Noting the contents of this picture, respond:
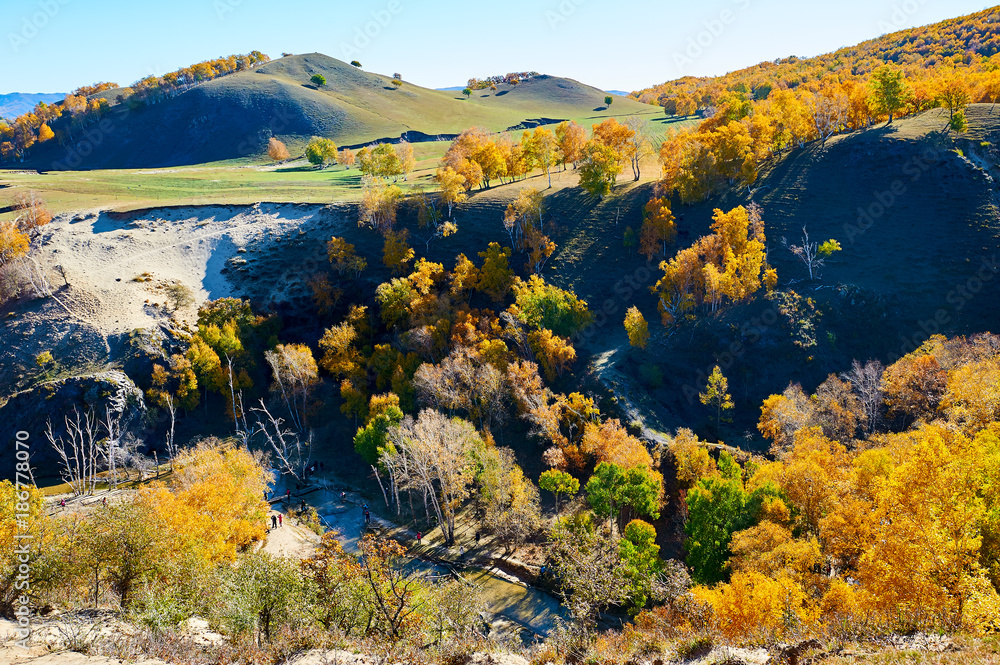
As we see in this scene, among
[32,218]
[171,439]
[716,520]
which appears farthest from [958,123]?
[32,218]

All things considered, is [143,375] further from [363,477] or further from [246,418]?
[363,477]

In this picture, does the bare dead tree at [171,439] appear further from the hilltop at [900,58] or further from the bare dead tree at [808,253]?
the hilltop at [900,58]

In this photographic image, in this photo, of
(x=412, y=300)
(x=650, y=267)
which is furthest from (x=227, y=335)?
(x=650, y=267)

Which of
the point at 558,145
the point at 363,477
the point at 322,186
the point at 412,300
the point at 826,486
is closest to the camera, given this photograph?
the point at 826,486

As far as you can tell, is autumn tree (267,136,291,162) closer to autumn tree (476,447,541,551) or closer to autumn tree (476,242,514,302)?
autumn tree (476,242,514,302)

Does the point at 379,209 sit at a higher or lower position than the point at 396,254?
higher

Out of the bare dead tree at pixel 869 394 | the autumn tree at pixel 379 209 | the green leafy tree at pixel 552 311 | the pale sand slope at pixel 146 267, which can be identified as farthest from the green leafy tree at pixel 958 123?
the pale sand slope at pixel 146 267

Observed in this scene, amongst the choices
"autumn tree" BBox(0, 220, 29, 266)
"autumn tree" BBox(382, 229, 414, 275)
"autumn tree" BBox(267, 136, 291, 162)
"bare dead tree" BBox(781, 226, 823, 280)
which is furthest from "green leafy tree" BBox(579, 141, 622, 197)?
"autumn tree" BBox(267, 136, 291, 162)

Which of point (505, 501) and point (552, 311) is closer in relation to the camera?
point (505, 501)

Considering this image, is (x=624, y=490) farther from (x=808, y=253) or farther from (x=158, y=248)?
(x=158, y=248)

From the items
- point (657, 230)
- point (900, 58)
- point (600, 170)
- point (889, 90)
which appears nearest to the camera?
point (657, 230)

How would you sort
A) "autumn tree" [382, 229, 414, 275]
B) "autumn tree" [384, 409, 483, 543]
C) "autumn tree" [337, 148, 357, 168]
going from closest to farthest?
"autumn tree" [384, 409, 483, 543] < "autumn tree" [382, 229, 414, 275] < "autumn tree" [337, 148, 357, 168]
